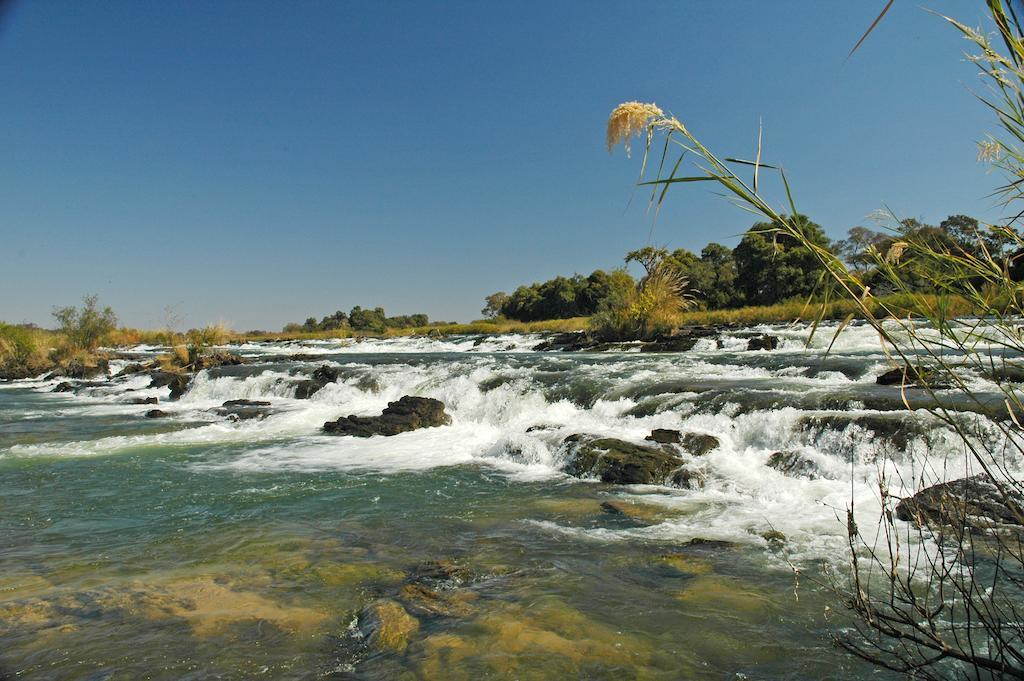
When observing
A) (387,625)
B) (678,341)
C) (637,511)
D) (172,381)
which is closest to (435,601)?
(387,625)

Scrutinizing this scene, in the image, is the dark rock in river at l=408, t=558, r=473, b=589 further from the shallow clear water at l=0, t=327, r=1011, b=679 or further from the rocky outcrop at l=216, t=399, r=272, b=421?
the rocky outcrop at l=216, t=399, r=272, b=421

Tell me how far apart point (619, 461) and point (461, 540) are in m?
3.04

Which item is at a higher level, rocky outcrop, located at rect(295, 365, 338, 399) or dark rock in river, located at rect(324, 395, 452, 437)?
rocky outcrop, located at rect(295, 365, 338, 399)

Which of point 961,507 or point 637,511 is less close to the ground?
point 961,507

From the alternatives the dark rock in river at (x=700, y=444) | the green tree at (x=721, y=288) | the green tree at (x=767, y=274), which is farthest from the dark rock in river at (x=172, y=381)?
the green tree at (x=721, y=288)

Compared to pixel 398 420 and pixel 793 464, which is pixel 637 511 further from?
pixel 398 420

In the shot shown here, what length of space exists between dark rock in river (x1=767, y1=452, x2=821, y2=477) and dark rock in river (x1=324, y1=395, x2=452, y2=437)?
6.71 meters

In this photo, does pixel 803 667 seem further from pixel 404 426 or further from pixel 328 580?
pixel 404 426

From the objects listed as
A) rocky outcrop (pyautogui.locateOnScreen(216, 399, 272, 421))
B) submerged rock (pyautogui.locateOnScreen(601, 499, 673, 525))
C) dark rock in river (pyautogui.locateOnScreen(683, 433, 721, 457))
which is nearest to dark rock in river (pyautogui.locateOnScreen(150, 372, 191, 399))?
rocky outcrop (pyautogui.locateOnScreen(216, 399, 272, 421))

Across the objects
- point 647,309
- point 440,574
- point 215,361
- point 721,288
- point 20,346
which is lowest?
point 440,574

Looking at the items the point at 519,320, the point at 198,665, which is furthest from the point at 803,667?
the point at 519,320

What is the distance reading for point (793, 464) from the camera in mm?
7211

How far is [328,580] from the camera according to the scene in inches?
170

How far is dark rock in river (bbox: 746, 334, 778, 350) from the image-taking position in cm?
1839
